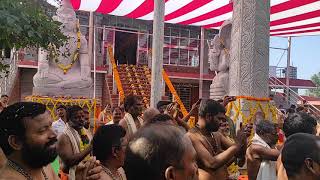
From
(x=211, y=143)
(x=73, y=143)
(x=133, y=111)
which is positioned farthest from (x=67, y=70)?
(x=211, y=143)

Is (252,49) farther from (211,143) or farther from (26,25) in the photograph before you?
(26,25)

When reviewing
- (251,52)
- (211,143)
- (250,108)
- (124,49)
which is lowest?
(211,143)

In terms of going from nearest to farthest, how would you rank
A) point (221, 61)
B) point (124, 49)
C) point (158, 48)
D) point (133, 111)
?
point (133, 111) < point (158, 48) < point (221, 61) < point (124, 49)

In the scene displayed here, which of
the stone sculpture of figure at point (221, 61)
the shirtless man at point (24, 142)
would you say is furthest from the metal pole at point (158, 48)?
the shirtless man at point (24, 142)

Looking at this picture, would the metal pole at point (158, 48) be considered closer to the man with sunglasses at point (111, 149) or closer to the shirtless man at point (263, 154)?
the shirtless man at point (263, 154)

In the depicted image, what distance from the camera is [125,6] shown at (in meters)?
11.2

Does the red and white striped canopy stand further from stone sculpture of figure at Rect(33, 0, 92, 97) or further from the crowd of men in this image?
the crowd of men

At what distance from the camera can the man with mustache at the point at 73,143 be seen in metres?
3.00

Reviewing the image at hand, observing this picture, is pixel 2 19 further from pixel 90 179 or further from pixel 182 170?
pixel 182 170

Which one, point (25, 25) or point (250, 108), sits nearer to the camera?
point (25, 25)

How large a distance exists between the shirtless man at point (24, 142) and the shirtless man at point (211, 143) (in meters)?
1.15

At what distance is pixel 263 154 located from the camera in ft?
10.6

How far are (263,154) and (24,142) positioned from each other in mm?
2003

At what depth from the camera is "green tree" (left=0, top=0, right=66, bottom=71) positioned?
215 centimetres
